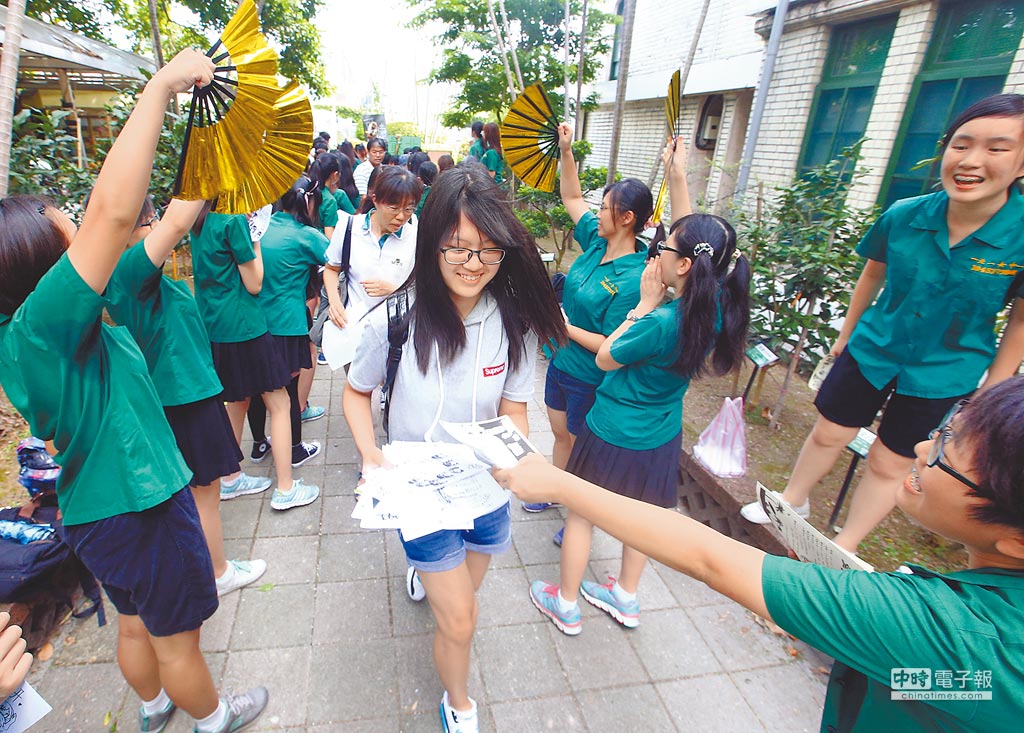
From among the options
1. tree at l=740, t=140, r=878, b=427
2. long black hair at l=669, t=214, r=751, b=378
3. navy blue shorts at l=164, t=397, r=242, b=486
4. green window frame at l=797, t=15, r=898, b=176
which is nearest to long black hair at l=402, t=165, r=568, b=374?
long black hair at l=669, t=214, r=751, b=378

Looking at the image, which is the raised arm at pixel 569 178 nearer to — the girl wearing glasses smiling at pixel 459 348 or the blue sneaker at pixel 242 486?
the girl wearing glasses smiling at pixel 459 348

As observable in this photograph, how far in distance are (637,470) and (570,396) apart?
2.46ft

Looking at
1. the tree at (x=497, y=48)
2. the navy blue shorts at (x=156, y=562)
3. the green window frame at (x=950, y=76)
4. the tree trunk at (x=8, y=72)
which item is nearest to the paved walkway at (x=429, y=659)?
the navy blue shorts at (x=156, y=562)

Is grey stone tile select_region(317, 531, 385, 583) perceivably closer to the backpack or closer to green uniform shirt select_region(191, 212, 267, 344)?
the backpack

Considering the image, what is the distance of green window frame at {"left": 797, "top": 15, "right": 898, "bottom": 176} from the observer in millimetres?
5098

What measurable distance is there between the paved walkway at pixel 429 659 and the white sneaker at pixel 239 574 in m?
0.04

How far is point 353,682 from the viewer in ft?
6.95

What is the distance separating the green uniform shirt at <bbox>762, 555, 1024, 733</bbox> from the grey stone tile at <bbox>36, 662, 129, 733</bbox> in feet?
7.69

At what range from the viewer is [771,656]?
7.80 feet

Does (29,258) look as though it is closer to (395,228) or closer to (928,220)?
(395,228)

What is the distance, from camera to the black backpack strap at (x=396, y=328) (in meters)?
1.63

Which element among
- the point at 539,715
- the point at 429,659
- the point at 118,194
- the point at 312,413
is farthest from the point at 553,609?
the point at 312,413

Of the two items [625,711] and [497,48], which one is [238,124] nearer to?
[625,711]

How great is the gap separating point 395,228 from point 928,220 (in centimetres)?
269
